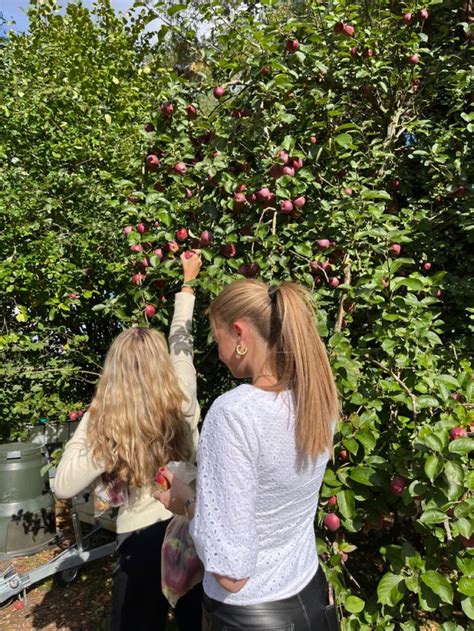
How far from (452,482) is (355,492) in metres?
0.42

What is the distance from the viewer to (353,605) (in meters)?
1.75

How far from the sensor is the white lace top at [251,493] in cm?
110

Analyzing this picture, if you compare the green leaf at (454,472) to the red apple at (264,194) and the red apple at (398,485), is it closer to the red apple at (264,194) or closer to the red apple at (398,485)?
the red apple at (398,485)

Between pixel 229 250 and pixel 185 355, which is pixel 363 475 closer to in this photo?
→ pixel 185 355

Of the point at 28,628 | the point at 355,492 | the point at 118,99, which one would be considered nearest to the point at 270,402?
the point at 355,492

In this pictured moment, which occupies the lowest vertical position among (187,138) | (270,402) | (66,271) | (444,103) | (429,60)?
(270,402)

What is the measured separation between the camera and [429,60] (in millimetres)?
3135

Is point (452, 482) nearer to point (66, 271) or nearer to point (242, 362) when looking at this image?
point (242, 362)

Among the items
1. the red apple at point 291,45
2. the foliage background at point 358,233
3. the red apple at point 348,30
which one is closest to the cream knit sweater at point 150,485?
the foliage background at point 358,233

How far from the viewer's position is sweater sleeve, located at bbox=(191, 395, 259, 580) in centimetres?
109

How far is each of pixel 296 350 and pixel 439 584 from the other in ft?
2.78

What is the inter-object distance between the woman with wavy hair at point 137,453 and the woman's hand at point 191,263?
1.27ft

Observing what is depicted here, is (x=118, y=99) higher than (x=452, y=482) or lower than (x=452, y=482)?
higher

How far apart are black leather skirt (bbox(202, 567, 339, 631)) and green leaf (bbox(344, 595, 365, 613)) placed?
0.47 metres
